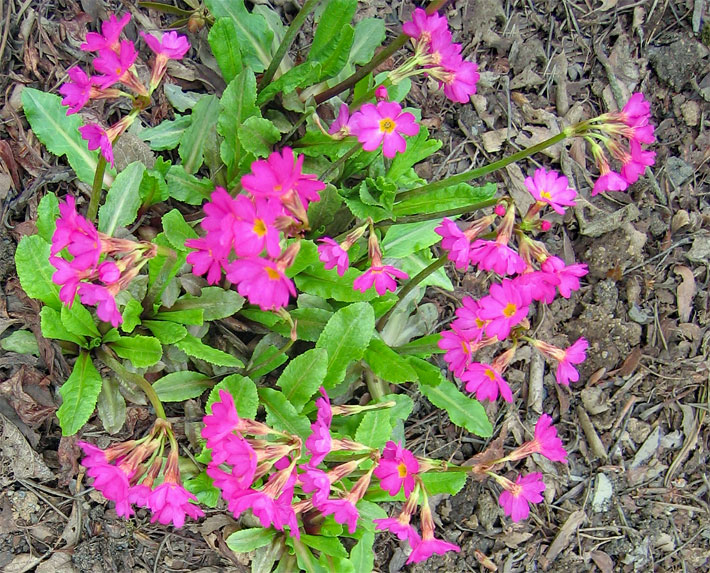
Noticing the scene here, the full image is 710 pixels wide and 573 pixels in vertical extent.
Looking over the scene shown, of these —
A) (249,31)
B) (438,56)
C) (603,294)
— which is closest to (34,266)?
(249,31)

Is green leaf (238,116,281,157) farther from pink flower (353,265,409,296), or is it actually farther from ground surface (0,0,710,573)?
pink flower (353,265,409,296)

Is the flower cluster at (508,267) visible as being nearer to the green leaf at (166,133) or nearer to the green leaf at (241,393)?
the green leaf at (241,393)

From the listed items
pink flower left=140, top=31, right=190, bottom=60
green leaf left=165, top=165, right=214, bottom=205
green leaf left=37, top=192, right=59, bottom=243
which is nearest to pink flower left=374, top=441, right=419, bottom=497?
green leaf left=165, top=165, right=214, bottom=205

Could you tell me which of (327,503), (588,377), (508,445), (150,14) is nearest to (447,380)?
(508,445)

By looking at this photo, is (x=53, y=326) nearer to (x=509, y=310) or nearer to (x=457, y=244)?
(x=457, y=244)

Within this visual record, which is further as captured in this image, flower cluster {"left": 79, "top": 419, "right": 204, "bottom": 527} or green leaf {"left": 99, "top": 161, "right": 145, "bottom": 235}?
green leaf {"left": 99, "top": 161, "right": 145, "bottom": 235}

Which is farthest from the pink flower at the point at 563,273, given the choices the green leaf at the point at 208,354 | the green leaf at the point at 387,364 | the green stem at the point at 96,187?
the green stem at the point at 96,187
